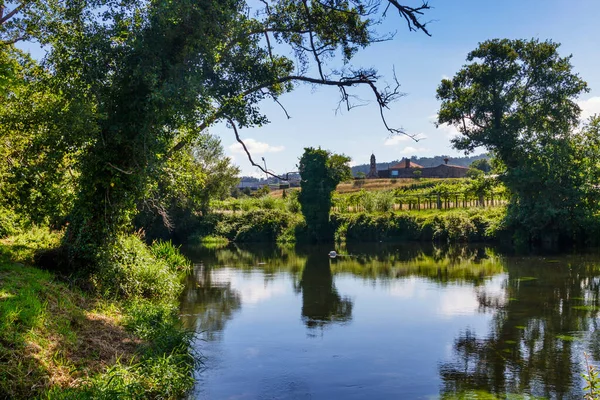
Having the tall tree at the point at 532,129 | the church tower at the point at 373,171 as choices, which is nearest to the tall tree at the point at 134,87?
the tall tree at the point at 532,129

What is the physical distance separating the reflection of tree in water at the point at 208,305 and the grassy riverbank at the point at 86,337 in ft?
2.62

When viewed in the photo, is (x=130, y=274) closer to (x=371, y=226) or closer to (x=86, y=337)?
(x=86, y=337)

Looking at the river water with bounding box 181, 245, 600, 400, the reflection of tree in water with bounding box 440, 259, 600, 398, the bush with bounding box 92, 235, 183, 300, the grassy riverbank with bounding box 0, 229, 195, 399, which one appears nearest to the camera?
the grassy riverbank with bounding box 0, 229, 195, 399

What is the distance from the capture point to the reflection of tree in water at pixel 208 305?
44.3 ft

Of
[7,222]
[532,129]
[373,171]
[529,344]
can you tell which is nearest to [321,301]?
[529,344]

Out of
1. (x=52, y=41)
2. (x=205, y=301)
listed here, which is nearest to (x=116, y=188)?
(x=52, y=41)

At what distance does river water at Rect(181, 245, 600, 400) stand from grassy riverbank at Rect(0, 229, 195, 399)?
3.04ft

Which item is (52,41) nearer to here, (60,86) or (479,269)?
(60,86)

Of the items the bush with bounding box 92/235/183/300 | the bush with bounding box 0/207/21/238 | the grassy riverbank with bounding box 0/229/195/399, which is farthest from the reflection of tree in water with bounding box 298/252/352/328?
the bush with bounding box 0/207/21/238

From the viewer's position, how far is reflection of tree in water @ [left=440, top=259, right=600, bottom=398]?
8.84 m

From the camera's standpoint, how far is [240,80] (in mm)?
13781

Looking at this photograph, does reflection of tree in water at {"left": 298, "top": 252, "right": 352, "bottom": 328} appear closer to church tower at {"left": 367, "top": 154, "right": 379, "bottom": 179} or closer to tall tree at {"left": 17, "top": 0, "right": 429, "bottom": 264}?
tall tree at {"left": 17, "top": 0, "right": 429, "bottom": 264}

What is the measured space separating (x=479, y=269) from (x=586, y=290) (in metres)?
6.43

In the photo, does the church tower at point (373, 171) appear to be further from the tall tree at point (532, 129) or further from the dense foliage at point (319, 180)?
the tall tree at point (532, 129)
